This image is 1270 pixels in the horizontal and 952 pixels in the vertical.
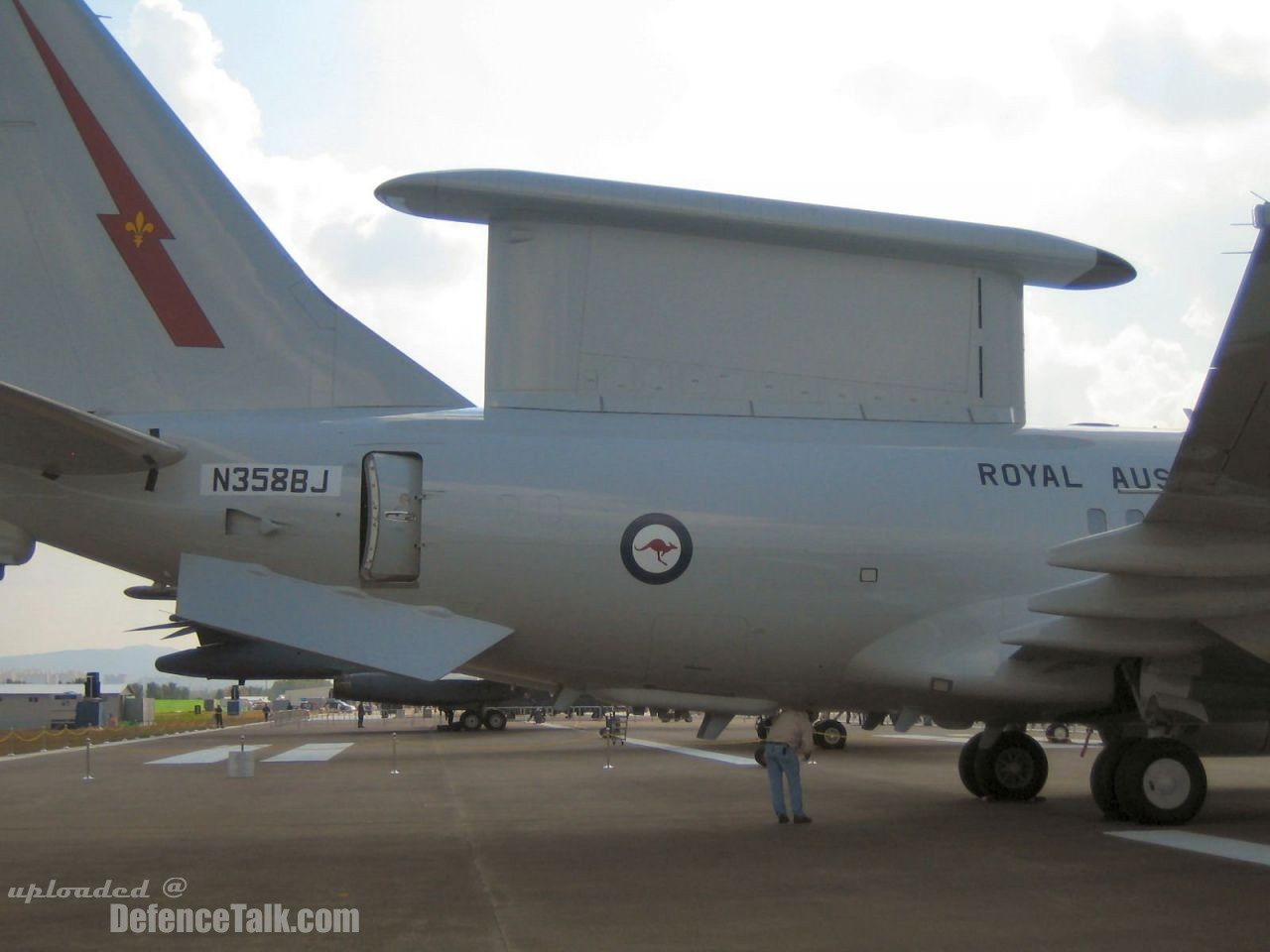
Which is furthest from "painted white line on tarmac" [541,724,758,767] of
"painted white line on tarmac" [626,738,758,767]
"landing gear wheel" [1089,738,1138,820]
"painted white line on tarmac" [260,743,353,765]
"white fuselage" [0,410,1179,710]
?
"white fuselage" [0,410,1179,710]

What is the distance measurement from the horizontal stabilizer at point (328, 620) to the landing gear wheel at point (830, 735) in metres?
18.4

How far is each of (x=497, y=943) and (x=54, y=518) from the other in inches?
235

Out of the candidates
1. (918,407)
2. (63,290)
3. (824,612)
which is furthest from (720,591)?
(63,290)

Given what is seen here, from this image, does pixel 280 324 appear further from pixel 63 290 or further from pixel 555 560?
pixel 555 560

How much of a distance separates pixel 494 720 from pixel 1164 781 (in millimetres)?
33282

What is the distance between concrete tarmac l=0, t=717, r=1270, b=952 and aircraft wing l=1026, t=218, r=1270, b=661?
1.85m

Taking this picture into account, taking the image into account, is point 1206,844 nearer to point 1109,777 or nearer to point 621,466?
point 1109,777

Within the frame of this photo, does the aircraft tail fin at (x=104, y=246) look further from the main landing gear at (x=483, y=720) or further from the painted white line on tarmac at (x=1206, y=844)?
the main landing gear at (x=483, y=720)

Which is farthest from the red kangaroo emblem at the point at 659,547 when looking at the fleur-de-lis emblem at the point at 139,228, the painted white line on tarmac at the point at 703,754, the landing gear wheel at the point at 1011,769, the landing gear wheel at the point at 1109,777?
the painted white line on tarmac at the point at 703,754

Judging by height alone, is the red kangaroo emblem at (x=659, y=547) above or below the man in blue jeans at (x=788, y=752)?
above

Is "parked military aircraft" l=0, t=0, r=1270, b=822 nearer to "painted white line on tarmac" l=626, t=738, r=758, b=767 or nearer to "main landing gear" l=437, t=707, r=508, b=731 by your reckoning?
"painted white line on tarmac" l=626, t=738, r=758, b=767

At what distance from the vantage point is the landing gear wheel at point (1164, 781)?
11539 millimetres

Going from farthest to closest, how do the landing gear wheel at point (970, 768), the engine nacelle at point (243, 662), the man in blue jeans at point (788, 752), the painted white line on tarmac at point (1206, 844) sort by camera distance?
the engine nacelle at point (243, 662)
the landing gear wheel at point (970, 768)
the man in blue jeans at point (788, 752)
the painted white line on tarmac at point (1206, 844)

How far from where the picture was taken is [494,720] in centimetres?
4284
